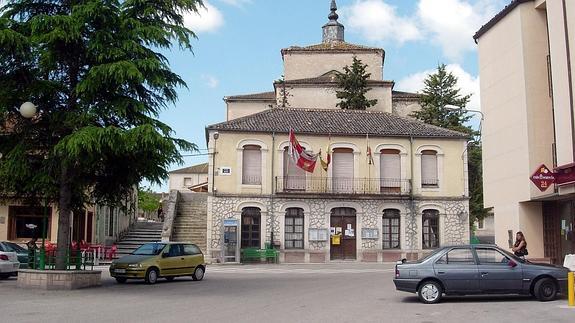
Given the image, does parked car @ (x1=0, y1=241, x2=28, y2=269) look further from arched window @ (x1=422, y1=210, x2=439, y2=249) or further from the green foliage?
the green foliage

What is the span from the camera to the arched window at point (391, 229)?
38.0 m

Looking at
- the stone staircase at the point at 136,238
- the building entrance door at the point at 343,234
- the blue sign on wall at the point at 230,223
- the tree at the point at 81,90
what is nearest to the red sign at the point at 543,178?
the tree at the point at 81,90

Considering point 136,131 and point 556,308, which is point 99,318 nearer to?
point 136,131

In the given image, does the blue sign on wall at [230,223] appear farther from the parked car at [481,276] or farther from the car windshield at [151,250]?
the parked car at [481,276]

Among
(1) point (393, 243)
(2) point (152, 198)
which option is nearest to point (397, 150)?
(1) point (393, 243)

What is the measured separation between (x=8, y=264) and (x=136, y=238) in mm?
18455

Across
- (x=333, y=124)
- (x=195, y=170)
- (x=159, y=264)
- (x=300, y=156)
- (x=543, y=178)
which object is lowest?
(x=159, y=264)

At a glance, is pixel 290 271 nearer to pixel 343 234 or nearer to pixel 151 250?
pixel 343 234

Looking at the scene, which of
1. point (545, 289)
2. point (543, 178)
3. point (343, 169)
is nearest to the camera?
point (545, 289)

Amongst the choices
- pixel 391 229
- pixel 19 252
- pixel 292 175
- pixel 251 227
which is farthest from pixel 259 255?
pixel 19 252

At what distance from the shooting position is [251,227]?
37.1m

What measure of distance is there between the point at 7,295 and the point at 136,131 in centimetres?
575

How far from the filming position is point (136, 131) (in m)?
18.2

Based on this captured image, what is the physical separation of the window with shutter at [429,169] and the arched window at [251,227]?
34.3 feet
